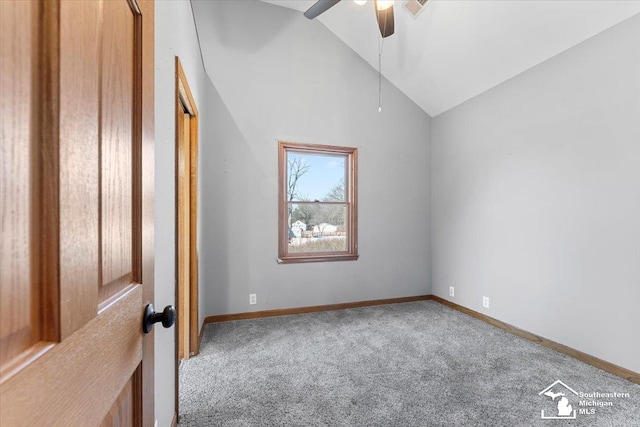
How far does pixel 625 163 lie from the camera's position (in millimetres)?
2125

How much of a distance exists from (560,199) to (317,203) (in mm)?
2401

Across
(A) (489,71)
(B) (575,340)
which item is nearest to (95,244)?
(B) (575,340)

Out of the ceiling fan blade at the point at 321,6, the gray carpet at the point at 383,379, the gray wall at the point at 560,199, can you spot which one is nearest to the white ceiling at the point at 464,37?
the gray wall at the point at 560,199

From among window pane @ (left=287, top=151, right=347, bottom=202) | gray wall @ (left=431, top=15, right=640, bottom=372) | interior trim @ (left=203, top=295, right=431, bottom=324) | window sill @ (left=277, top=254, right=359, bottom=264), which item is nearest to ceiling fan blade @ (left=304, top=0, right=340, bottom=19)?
window pane @ (left=287, top=151, right=347, bottom=202)

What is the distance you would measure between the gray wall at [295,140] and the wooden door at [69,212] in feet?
7.95

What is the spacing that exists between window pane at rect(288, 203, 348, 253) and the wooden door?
9.36 feet

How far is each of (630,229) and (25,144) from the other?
314cm

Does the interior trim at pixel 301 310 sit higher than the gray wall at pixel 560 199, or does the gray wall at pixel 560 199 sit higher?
the gray wall at pixel 560 199

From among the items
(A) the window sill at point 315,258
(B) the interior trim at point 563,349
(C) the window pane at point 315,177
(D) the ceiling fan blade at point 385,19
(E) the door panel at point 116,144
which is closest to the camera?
(E) the door panel at point 116,144

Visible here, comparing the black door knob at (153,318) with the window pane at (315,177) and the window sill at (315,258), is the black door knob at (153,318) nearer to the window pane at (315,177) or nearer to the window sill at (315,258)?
the window sill at (315,258)

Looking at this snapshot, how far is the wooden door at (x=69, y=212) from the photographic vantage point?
30 cm

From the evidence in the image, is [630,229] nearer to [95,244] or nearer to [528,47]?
[528,47]

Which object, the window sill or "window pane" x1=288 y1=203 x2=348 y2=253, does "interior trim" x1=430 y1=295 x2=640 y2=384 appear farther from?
"window pane" x1=288 y1=203 x2=348 y2=253

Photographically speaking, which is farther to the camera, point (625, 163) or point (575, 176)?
point (575, 176)
